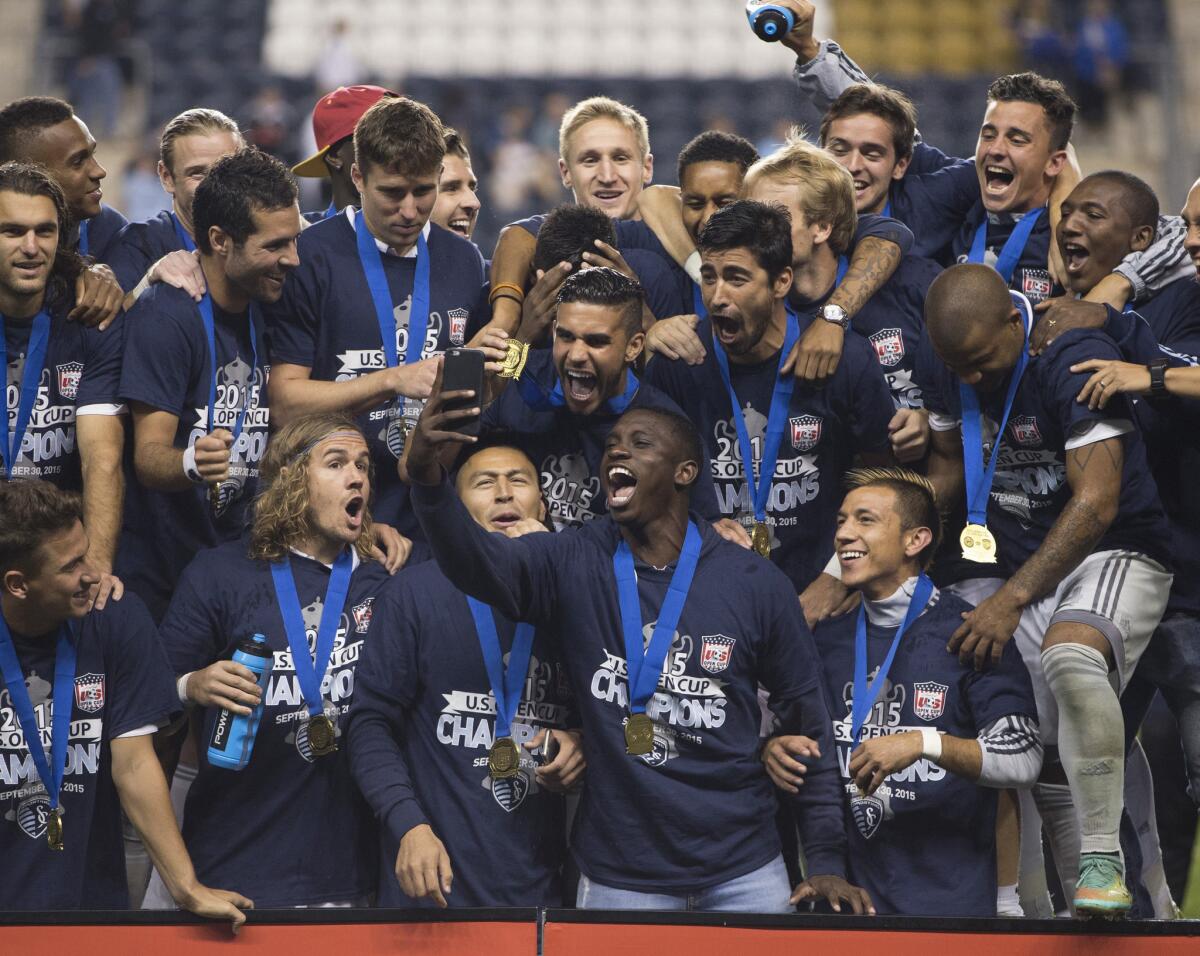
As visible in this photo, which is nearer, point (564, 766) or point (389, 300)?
point (564, 766)

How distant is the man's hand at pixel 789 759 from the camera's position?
461 cm

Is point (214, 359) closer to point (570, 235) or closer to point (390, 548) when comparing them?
point (390, 548)

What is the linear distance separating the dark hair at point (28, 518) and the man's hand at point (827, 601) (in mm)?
2084

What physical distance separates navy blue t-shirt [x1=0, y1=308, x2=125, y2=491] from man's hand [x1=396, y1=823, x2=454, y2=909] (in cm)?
166

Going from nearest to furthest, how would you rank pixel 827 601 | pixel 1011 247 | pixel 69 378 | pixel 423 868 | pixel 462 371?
Result: pixel 462 371
pixel 423 868
pixel 827 601
pixel 69 378
pixel 1011 247

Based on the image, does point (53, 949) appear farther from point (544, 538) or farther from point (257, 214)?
point (257, 214)

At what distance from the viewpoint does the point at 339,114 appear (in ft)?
19.3

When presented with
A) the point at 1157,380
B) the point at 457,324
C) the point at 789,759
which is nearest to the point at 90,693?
the point at 457,324

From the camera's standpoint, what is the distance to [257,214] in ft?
16.7

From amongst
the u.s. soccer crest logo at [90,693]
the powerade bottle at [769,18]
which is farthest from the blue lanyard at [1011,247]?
the u.s. soccer crest logo at [90,693]

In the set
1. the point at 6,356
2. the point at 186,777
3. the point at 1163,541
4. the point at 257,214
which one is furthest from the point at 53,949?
the point at 1163,541

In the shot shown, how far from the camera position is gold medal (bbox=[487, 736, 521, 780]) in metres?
4.61

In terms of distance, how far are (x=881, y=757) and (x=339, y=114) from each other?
117 inches

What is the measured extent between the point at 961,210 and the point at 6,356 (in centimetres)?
318
